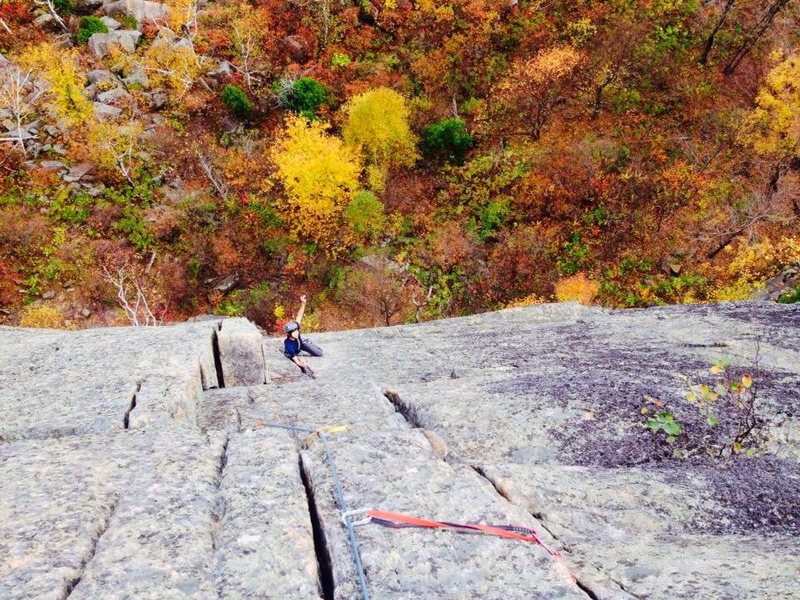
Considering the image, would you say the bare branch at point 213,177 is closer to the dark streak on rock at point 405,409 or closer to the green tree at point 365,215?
the green tree at point 365,215

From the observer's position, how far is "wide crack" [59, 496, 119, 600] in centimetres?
398

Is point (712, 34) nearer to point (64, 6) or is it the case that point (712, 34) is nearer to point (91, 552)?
point (91, 552)

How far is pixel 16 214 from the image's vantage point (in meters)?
29.7

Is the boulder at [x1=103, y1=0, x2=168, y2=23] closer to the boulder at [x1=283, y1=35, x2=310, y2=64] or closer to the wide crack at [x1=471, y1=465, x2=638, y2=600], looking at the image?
the boulder at [x1=283, y1=35, x2=310, y2=64]

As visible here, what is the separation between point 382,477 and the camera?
5180mm

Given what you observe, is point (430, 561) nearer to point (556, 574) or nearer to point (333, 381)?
point (556, 574)

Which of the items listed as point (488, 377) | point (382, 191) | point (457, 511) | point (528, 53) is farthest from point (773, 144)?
point (457, 511)

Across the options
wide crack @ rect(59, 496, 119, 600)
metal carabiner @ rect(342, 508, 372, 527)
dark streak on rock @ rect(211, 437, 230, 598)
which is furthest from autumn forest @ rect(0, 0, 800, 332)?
metal carabiner @ rect(342, 508, 372, 527)

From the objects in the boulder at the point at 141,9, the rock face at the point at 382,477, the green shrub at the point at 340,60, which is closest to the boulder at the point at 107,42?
the boulder at the point at 141,9

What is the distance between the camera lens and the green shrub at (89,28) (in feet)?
117

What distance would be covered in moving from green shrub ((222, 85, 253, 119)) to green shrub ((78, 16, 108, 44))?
10433 millimetres

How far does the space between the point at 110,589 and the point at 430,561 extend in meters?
2.32

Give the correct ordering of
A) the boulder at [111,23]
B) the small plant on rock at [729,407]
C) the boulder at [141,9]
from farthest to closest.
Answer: the boulder at [141,9], the boulder at [111,23], the small plant on rock at [729,407]

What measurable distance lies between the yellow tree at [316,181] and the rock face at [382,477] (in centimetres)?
1900
